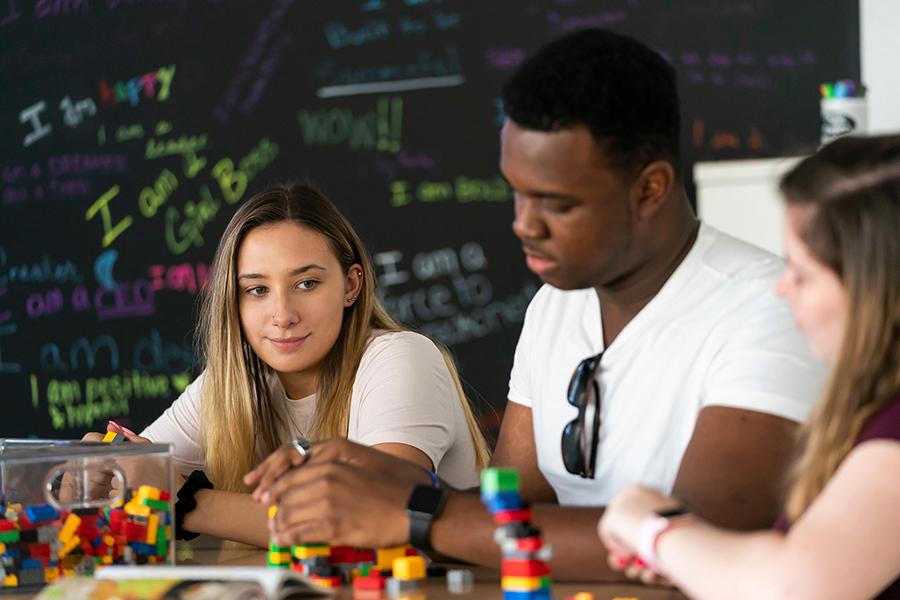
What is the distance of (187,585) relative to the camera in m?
1.37

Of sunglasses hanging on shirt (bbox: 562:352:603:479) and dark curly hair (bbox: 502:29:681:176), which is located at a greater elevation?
dark curly hair (bbox: 502:29:681:176)

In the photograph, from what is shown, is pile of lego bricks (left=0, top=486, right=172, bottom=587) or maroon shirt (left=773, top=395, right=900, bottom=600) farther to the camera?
pile of lego bricks (left=0, top=486, right=172, bottom=587)

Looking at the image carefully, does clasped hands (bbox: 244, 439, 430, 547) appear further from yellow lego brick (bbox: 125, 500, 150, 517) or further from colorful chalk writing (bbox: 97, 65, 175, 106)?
colorful chalk writing (bbox: 97, 65, 175, 106)

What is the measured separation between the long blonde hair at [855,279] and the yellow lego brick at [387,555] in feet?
1.76

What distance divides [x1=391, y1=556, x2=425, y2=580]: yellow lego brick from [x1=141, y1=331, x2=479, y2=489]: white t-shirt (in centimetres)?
65

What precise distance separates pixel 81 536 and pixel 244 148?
8.08ft

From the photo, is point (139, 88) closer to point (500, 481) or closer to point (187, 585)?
point (187, 585)

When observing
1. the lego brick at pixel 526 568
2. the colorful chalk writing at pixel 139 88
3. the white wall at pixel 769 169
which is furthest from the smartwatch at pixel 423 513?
the colorful chalk writing at pixel 139 88

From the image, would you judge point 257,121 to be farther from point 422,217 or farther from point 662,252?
point 662,252

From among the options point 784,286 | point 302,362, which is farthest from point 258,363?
point 784,286

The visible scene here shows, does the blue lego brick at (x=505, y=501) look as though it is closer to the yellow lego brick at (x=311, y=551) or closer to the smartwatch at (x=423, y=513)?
the smartwatch at (x=423, y=513)

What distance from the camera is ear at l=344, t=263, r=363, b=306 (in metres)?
2.47

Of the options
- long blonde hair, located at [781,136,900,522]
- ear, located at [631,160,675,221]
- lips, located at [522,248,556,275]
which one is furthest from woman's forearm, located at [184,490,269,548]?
long blonde hair, located at [781,136,900,522]

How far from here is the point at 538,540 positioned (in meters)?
1.33
